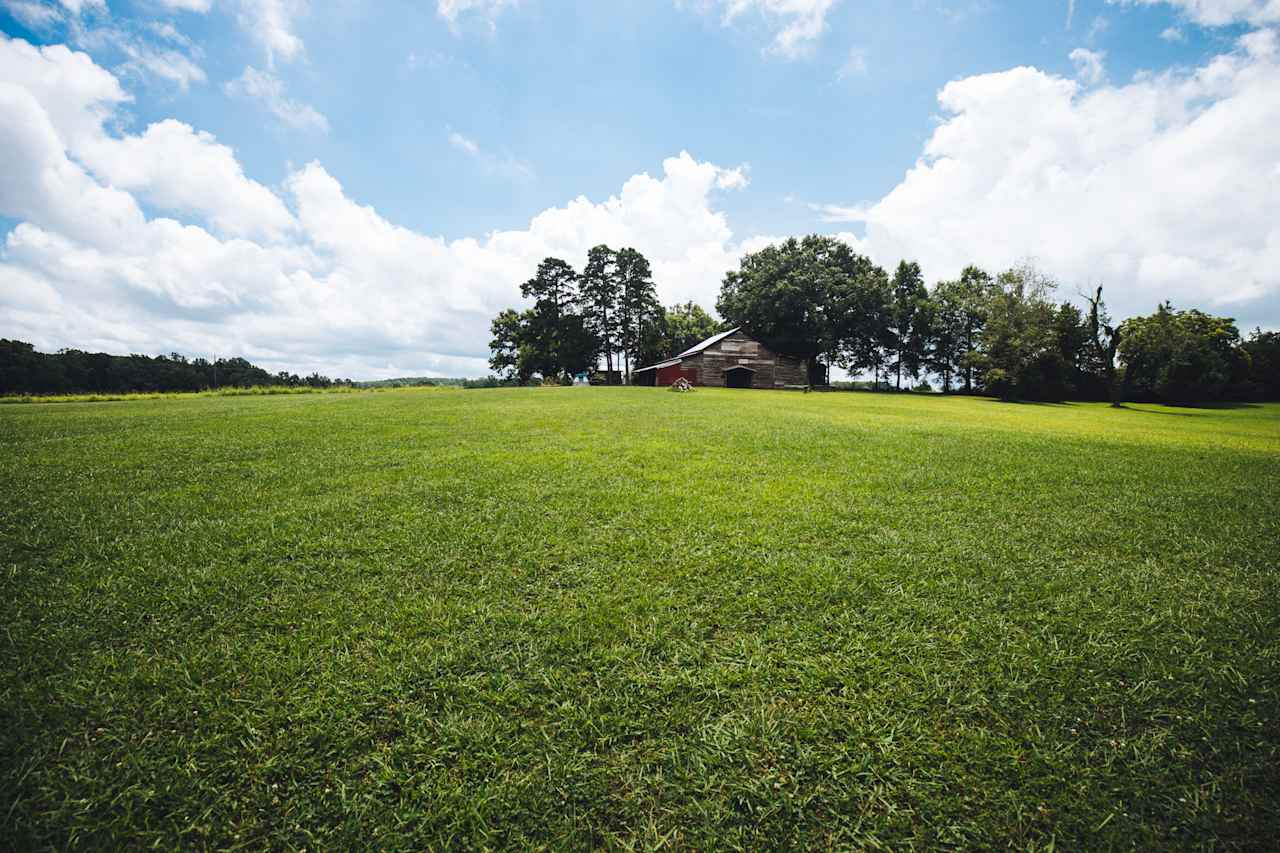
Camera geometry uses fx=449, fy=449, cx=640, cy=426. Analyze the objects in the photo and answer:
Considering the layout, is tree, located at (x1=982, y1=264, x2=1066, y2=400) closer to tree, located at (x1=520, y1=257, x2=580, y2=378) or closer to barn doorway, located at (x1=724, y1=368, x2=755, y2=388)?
barn doorway, located at (x1=724, y1=368, x2=755, y2=388)

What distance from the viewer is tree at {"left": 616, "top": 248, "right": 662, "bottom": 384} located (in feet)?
177

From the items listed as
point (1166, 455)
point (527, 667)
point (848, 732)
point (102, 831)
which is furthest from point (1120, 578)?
point (1166, 455)

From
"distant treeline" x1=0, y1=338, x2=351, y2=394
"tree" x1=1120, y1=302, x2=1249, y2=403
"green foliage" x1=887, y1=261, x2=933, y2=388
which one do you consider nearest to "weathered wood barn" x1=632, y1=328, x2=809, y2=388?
"green foliage" x1=887, y1=261, x2=933, y2=388

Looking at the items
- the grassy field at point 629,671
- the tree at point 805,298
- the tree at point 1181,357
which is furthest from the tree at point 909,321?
the grassy field at point 629,671

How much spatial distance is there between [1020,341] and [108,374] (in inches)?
3489

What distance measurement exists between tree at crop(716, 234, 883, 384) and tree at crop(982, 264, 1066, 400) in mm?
11911

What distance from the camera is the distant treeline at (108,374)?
39.2 m

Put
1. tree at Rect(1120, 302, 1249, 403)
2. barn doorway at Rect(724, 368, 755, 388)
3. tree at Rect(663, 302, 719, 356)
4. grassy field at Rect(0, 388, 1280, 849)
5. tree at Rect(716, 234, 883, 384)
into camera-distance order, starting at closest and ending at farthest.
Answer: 1. grassy field at Rect(0, 388, 1280, 849)
2. tree at Rect(1120, 302, 1249, 403)
3. barn doorway at Rect(724, 368, 755, 388)
4. tree at Rect(716, 234, 883, 384)
5. tree at Rect(663, 302, 719, 356)

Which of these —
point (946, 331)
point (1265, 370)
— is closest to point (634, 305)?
point (946, 331)

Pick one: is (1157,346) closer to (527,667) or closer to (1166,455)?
(1166,455)

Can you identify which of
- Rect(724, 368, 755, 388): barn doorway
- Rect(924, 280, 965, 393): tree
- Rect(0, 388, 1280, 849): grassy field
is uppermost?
Rect(924, 280, 965, 393): tree

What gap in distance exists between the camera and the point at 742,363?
1608 inches

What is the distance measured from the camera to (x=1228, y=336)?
4369cm

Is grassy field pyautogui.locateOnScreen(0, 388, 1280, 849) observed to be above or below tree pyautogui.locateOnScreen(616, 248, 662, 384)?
below
